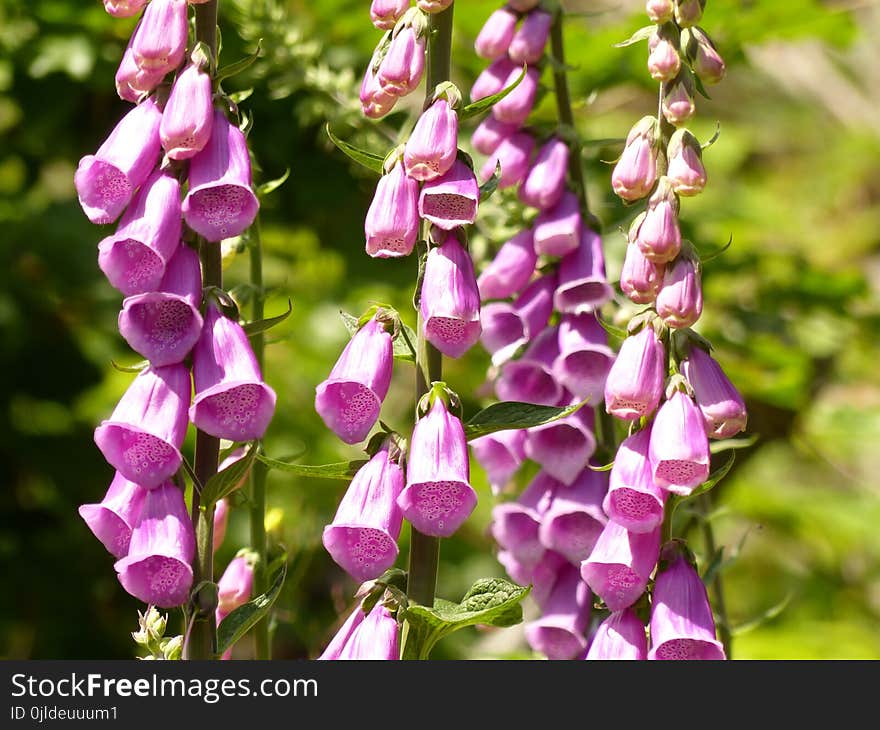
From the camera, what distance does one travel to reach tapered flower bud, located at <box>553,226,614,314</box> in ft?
3.97

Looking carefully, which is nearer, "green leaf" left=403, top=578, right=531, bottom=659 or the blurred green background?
"green leaf" left=403, top=578, right=531, bottom=659

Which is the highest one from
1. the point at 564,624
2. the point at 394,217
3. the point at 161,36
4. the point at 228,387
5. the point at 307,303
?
the point at 161,36

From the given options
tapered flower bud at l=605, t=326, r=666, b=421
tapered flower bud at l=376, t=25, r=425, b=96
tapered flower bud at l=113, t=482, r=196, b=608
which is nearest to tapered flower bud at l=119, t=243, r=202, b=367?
tapered flower bud at l=113, t=482, r=196, b=608

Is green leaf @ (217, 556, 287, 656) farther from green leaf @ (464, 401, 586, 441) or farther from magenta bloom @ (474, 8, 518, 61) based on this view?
magenta bloom @ (474, 8, 518, 61)

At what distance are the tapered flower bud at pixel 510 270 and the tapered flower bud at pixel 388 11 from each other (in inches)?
12.2

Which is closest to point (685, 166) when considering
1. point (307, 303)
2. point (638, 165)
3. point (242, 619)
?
point (638, 165)

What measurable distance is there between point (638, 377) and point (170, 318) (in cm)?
38

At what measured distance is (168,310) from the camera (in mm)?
957

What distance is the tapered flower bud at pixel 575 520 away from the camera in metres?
1.17

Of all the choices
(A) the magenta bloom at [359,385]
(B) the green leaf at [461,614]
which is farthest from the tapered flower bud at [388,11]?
(B) the green leaf at [461,614]

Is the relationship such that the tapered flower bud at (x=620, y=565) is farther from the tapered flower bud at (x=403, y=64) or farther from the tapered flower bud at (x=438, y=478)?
the tapered flower bud at (x=403, y=64)

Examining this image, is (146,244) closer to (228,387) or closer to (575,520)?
(228,387)

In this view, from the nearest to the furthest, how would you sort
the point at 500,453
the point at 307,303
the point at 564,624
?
the point at 564,624
the point at 500,453
the point at 307,303

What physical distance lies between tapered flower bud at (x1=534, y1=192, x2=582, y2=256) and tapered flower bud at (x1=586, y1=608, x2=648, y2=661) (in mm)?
390
